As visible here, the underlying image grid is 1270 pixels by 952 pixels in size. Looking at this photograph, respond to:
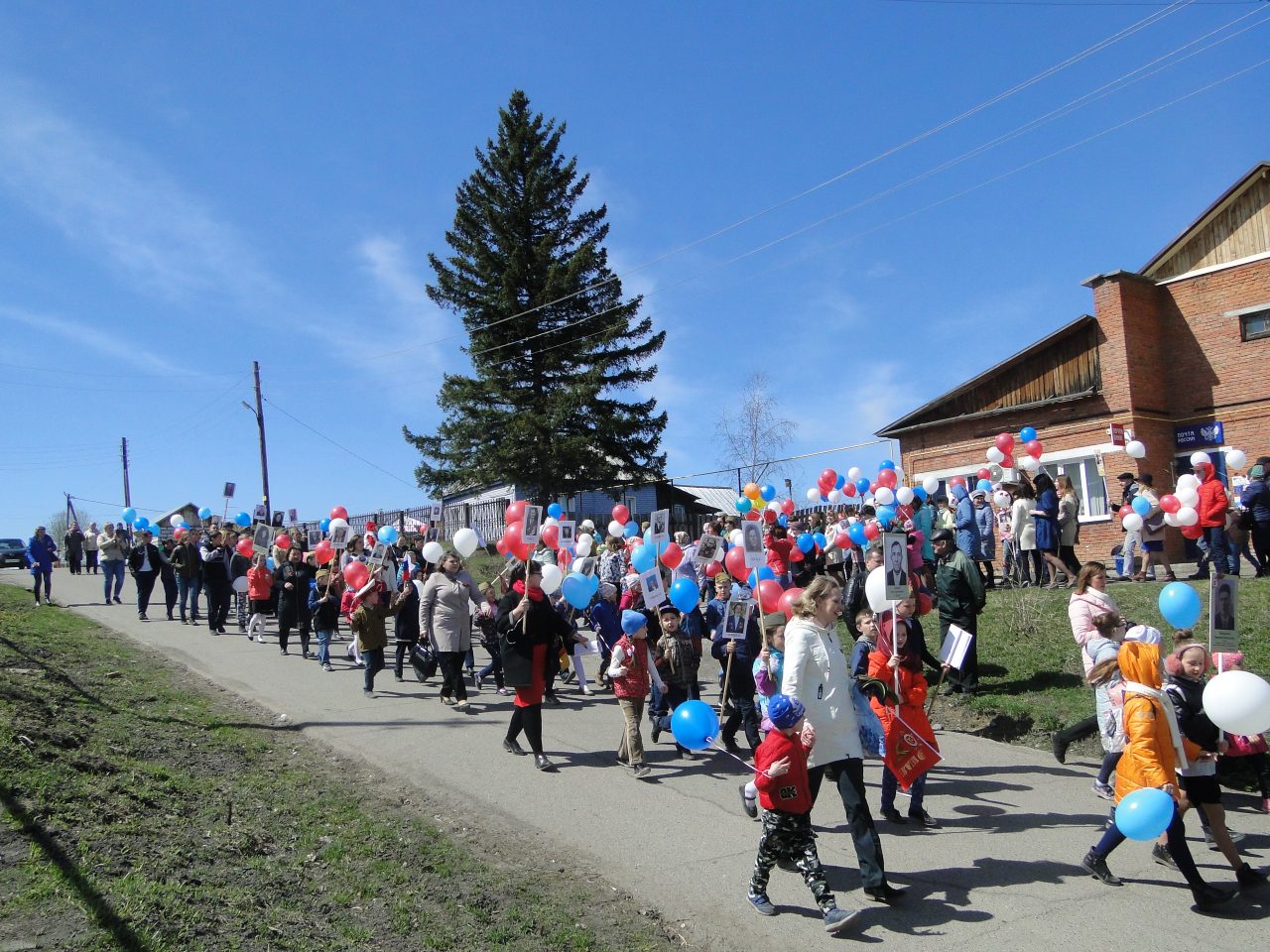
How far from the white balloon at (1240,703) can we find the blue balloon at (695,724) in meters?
3.09

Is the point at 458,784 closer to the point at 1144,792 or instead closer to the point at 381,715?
the point at 381,715

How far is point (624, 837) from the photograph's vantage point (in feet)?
21.7

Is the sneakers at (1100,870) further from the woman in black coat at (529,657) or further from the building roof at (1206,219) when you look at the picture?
the building roof at (1206,219)

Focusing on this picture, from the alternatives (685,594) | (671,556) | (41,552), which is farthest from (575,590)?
(41,552)

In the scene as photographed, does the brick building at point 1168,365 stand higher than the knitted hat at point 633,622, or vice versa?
the brick building at point 1168,365

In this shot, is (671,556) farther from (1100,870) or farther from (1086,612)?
(1100,870)

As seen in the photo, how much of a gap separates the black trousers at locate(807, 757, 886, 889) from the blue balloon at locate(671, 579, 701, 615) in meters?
4.04

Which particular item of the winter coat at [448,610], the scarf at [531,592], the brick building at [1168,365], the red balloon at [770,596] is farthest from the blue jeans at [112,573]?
the brick building at [1168,365]

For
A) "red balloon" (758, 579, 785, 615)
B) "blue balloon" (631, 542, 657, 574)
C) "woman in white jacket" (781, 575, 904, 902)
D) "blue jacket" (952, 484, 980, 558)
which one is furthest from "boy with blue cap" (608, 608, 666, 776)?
"blue jacket" (952, 484, 980, 558)

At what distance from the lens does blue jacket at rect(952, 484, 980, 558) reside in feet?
48.9

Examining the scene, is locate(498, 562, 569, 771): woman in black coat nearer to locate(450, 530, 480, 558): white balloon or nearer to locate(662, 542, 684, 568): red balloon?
locate(450, 530, 480, 558): white balloon

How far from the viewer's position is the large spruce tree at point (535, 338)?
3272 cm

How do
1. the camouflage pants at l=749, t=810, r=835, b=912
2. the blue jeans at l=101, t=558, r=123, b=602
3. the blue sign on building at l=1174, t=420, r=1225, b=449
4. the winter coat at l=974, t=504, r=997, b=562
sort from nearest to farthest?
the camouflage pants at l=749, t=810, r=835, b=912, the winter coat at l=974, t=504, r=997, b=562, the blue jeans at l=101, t=558, r=123, b=602, the blue sign on building at l=1174, t=420, r=1225, b=449

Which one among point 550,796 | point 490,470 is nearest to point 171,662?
point 550,796
